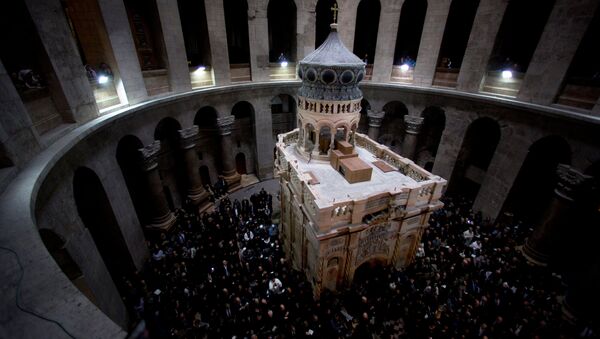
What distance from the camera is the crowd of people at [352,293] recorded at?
910cm

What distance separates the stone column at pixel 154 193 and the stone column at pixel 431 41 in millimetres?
16555

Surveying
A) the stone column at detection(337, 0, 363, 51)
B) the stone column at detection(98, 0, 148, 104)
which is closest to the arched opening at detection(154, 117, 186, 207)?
the stone column at detection(98, 0, 148, 104)

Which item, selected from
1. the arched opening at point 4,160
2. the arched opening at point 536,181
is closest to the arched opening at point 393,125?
the arched opening at point 536,181

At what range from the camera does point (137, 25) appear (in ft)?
47.5

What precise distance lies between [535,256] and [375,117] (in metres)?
12.0

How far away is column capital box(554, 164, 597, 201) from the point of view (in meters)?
11.1

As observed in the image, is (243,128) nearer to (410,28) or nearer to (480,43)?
(410,28)

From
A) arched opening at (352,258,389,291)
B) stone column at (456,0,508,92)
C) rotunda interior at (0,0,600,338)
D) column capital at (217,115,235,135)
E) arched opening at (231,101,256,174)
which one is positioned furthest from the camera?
arched opening at (231,101,256,174)

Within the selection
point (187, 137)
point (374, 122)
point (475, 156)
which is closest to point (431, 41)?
point (374, 122)

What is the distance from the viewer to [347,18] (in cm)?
1778

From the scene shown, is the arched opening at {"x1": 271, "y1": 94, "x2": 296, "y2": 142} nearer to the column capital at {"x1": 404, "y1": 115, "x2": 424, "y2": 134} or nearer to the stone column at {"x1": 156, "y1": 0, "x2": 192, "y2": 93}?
the stone column at {"x1": 156, "y1": 0, "x2": 192, "y2": 93}

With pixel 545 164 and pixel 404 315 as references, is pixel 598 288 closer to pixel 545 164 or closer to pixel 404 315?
pixel 404 315

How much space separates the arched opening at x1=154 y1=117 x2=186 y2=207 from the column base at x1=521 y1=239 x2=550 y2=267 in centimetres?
1985

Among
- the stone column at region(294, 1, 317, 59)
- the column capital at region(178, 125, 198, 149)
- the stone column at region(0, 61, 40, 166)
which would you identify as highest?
the stone column at region(294, 1, 317, 59)
